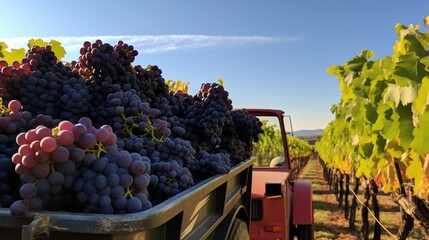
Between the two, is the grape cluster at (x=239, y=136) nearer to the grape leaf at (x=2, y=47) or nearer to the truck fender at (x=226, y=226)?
the truck fender at (x=226, y=226)

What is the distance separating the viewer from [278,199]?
4312 millimetres

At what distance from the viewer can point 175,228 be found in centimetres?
150

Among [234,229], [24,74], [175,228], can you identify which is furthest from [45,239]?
[234,229]

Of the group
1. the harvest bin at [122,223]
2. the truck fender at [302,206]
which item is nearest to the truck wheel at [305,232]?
the truck fender at [302,206]

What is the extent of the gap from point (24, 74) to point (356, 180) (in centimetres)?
984

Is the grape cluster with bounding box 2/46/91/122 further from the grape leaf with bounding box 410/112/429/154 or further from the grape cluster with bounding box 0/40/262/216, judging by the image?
the grape leaf with bounding box 410/112/429/154

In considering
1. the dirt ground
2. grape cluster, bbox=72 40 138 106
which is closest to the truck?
grape cluster, bbox=72 40 138 106

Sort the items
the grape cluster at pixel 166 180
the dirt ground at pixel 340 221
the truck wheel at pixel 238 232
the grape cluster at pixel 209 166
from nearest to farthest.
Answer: the grape cluster at pixel 166 180, the grape cluster at pixel 209 166, the truck wheel at pixel 238 232, the dirt ground at pixel 340 221

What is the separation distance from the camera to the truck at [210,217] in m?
1.07

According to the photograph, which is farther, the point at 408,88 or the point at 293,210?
the point at 293,210

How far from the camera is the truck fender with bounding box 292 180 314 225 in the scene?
4.94 meters

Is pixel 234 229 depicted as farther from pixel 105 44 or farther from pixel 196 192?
pixel 105 44

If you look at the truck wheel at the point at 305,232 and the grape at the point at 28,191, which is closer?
the grape at the point at 28,191

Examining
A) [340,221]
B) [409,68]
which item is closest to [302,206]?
[409,68]
